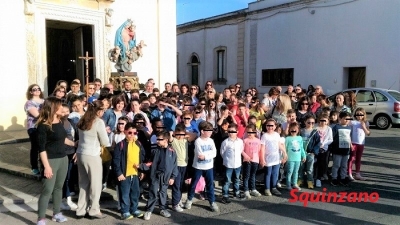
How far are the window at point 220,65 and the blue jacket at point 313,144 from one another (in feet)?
55.9

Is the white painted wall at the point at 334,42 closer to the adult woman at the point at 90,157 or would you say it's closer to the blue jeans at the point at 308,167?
the blue jeans at the point at 308,167

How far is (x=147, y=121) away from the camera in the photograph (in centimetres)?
558

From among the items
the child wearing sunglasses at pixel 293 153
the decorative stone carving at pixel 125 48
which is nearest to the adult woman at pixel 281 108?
the child wearing sunglasses at pixel 293 153

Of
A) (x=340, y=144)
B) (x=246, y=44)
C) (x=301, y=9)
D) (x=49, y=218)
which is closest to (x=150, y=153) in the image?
(x=49, y=218)

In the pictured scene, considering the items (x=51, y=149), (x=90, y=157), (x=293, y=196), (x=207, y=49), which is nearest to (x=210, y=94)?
(x=293, y=196)

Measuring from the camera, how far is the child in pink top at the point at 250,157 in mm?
5484

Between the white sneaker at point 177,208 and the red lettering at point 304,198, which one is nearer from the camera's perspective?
the white sneaker at point 177,208

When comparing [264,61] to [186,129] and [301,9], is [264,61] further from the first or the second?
[186,129]

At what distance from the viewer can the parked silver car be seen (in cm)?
1207

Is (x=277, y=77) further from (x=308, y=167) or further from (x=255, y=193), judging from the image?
(x=255, y=193)

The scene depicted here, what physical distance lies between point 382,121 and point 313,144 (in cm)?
766

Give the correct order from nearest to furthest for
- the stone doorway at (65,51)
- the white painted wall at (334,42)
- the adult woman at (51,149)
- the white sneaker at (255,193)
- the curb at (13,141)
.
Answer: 1. the adult woman at (51,149)
2. the white sneaker at (255,193)
3. the curb at (13,141)
4. the stone doorway at (65,51)
5. the white painted wall at (334,42)

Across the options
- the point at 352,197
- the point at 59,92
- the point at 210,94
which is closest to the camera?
the point at 352,197

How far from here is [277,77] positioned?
66.0 ft
